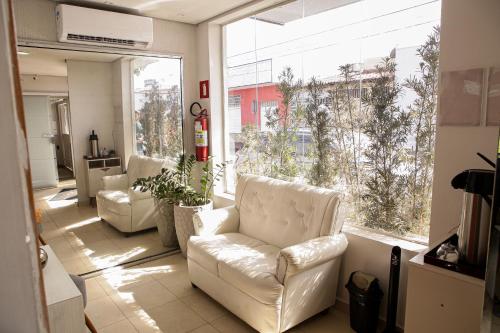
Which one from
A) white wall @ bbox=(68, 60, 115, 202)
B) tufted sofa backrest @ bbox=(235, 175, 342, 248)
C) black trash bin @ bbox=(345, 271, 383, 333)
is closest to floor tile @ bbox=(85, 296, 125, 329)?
white wall @ bbox=(68, 60, 115, 202)

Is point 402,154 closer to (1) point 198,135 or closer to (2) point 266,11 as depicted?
(2) point 266,11

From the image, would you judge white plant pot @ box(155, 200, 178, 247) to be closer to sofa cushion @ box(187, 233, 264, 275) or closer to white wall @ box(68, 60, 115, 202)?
white wall @ box(68, 60, 115, 202)

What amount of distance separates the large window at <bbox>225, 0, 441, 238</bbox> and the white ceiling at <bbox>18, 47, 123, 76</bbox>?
67.1 inches

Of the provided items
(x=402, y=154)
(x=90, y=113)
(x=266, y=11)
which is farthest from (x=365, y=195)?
(x=90, y=113)

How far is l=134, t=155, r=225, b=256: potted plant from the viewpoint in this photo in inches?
144

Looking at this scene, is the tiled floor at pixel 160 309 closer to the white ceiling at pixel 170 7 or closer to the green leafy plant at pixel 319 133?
the green leafy plant at pixel 319 133

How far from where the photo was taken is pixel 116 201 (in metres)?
3.83

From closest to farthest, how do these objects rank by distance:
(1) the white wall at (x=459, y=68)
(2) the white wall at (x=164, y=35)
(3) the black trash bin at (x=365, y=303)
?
(1) the white wall at (x=459, y=68) → (3) the black trash bin at (x=365, y=303) → (2) the white wall at (x=164, y=35)

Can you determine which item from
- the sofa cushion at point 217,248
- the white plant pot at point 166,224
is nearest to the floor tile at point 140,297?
the sofa cushion at point 217,248

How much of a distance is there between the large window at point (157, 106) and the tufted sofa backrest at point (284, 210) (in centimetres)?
119

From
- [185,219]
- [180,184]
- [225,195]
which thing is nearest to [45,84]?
[180,184]

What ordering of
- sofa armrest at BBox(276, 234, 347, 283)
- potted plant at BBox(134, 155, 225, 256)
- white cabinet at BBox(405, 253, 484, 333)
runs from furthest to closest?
potted plant at BBox(134, 155, 225, 256) → sofa armrest at BBox(276, 234, 347, 283) → white cabinet at BBox(405, 253, 484, 333)

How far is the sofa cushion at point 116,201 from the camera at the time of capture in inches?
146

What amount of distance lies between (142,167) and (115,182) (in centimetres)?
33
